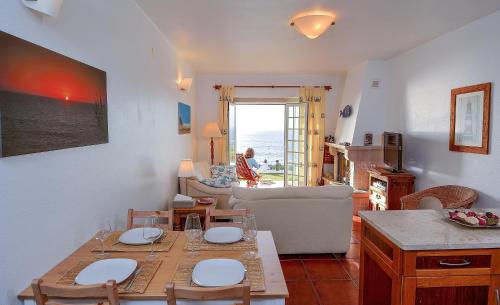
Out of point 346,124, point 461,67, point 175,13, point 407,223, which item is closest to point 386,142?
point 346,124

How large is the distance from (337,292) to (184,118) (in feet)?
11.2

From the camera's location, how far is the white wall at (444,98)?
3197mm

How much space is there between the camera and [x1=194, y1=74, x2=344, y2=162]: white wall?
261 inches

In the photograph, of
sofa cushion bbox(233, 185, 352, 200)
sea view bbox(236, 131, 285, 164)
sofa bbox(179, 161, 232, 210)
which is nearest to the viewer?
sofa cushion bbox(233, 185, 352, 200)

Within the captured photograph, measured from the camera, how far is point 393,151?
15.6 feet

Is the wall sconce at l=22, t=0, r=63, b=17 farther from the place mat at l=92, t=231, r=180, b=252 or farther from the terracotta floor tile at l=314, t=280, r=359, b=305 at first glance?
the terracotta floor tile at l=314, t=280, r=359, b=305

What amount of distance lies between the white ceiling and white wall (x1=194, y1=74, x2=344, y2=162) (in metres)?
1.22

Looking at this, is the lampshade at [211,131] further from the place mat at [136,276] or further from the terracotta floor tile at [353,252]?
the place mat at [136,276]

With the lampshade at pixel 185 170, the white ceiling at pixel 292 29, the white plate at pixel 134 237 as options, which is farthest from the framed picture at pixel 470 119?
the white plate at pixel 134 237

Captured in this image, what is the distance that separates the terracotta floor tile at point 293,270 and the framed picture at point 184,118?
8.36 ft

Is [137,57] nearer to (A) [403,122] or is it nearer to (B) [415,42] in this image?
(B) [415,42]

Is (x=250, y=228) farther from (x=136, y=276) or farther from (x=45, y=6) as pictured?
(x=45, y=6)

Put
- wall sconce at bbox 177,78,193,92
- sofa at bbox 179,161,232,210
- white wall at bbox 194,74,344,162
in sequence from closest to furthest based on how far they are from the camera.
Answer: sofa at bbox 179,161,232,210 < wall sconce at bbox 177,78,193,92 < white wall at bbox 194,74,344,162

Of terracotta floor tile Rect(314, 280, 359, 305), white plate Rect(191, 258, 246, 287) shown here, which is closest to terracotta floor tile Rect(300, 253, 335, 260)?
terracotta floor tile Rect(314, 280, 359, 305)
